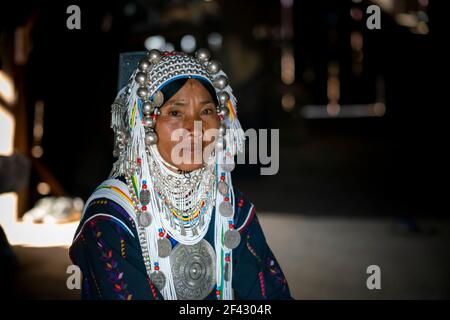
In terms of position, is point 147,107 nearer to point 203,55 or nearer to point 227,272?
point 203,55

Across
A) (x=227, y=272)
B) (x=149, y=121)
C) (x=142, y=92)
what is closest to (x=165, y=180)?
(x=149, y=121)

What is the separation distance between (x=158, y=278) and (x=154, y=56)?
0.93 meters

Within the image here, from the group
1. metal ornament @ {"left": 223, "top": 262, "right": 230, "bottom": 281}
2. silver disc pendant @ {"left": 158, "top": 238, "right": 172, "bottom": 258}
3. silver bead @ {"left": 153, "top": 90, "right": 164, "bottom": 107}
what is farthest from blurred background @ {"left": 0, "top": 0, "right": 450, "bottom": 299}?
silver disc pendant @ {"left": 158, "top": 238, "right": 172, "bottom": 258}

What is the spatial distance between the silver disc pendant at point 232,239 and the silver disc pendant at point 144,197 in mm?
392

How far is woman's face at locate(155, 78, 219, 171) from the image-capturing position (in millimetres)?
1674

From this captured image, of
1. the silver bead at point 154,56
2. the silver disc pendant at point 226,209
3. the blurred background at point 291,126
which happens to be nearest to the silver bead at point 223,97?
the silver bead at point 154,56

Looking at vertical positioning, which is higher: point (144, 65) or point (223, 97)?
point (144, 65)

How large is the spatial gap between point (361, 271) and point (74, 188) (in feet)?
18.0

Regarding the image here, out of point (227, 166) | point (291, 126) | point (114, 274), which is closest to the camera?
point (114, 274)

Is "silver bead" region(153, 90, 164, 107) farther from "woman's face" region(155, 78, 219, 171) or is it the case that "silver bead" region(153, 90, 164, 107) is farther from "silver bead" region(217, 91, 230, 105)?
"silver bead" region(217, 91, 230, 105)

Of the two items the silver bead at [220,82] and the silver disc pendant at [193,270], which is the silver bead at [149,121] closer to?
the silver bead at [220,82]

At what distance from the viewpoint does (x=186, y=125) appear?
1.67 metres

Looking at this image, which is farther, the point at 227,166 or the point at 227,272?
the point at 227,166

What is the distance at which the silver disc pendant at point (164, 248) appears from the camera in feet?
5.57
